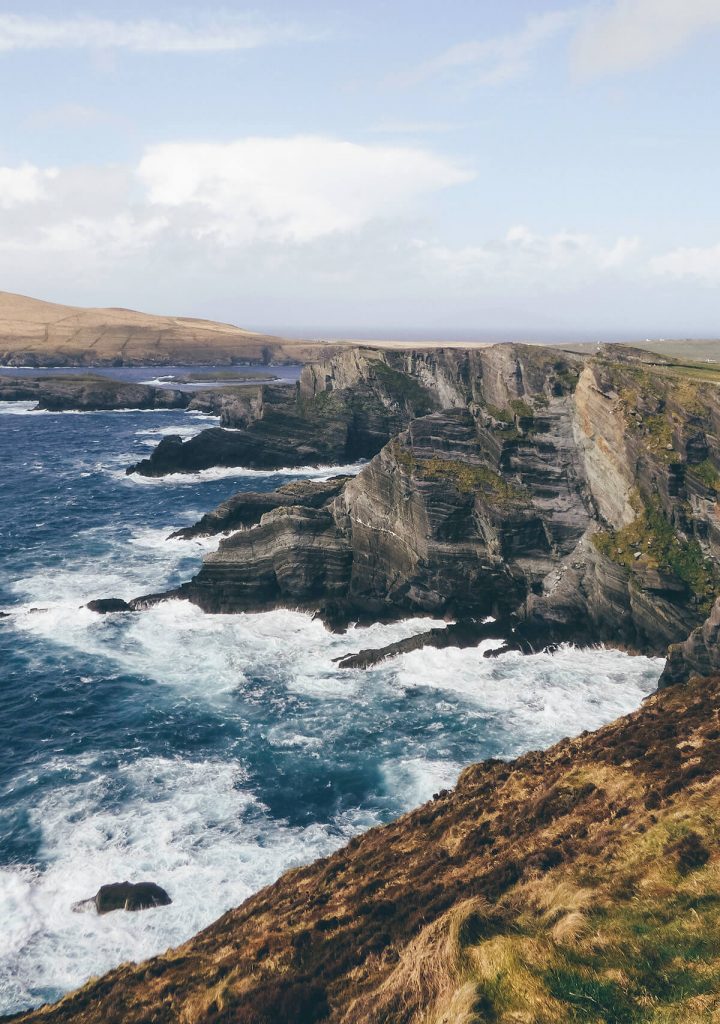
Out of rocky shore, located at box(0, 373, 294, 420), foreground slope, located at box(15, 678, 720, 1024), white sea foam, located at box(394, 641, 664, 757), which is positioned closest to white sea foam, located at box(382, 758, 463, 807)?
white sea foam, located at box(394, 641, 664, 757)

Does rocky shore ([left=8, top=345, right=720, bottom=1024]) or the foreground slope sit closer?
the foreground slope

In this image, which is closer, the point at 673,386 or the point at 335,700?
the point at 335,700

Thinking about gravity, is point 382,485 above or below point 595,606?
above

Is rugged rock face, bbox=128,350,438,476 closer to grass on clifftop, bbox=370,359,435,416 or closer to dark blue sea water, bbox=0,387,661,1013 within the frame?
grass on clifftop, bbox=370,359,435,416

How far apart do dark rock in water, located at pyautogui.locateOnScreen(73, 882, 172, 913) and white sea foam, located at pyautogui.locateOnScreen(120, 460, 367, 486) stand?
67620mm

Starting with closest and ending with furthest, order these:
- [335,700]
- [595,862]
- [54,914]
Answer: [595,862] → [54,914] → [335,700]

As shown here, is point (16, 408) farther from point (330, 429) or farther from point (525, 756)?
point (525, 756)

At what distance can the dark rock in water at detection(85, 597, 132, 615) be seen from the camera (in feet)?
163

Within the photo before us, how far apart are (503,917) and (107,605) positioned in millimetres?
40860

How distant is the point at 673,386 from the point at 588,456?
6.53 m

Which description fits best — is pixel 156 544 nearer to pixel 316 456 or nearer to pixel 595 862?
pixel 316 456

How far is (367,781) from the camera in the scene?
3231cm

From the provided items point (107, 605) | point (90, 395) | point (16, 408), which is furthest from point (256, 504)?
point (16, 408)

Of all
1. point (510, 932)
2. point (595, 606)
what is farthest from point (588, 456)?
point (510, 932)
